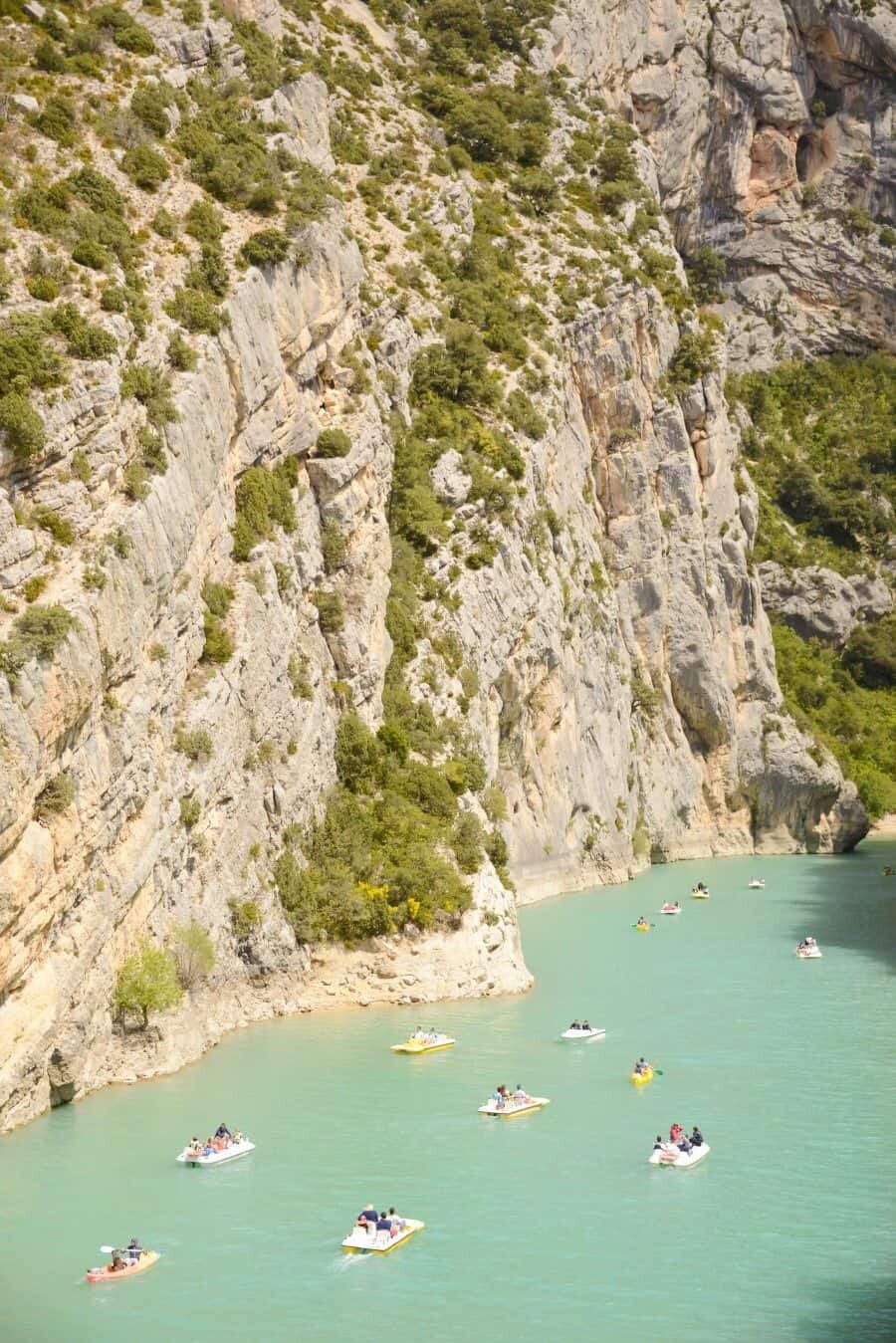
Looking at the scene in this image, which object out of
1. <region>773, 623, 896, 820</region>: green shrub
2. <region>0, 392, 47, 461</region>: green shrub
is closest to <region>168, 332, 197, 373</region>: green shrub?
<region>0, 392, 47, 461</region>: green shrub

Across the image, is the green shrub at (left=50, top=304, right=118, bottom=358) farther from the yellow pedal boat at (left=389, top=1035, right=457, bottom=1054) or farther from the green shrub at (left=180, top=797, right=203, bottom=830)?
the yellow pedal boat at (left=389, top=1035, right=457, bottom=1054)

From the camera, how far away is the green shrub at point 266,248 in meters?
54.4

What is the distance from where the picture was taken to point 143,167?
2079 inches

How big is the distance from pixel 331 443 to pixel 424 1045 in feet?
83.8

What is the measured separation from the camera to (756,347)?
136 metres

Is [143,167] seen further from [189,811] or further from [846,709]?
[846,709]

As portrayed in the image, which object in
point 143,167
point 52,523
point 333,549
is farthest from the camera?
point 333,549

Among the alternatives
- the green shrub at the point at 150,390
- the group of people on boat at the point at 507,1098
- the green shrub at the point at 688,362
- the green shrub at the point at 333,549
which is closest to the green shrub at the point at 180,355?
the green shrub at the point at 150,390

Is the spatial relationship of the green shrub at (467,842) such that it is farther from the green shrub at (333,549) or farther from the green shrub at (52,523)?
the green shrub at (52,523)

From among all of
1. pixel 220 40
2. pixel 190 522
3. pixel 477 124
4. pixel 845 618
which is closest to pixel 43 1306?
pixel 190 522

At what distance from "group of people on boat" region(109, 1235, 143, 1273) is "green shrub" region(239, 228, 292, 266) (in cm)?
3725

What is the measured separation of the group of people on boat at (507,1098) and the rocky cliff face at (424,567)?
9426 millimetres

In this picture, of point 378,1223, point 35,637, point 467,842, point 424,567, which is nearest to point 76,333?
point 35,637

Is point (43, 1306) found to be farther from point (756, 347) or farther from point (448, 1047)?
point (756, 347)
